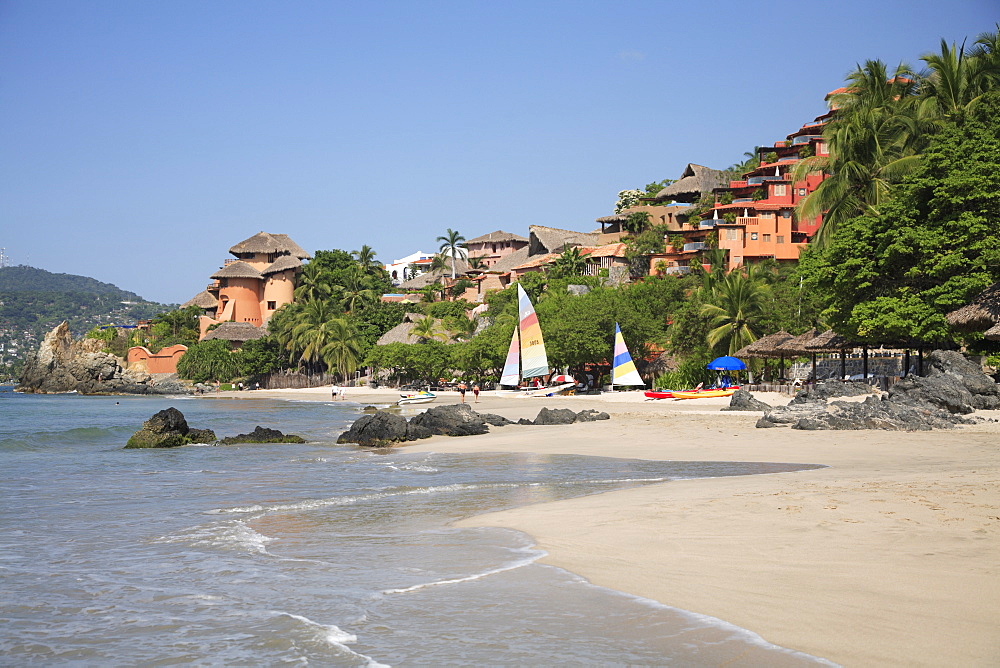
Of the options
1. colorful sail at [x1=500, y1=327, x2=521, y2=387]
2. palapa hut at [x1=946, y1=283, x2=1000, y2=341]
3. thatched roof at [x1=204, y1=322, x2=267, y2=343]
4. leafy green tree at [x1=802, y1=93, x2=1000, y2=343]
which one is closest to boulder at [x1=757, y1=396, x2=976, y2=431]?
palapa hut at [x1=946, y1=283, x2=1000, y2=341]

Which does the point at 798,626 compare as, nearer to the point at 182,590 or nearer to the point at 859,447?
the point at 182,590

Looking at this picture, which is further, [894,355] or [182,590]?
[894,355]

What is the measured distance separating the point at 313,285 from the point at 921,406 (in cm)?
7066

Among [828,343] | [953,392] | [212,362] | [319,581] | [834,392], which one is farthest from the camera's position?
[212,362]

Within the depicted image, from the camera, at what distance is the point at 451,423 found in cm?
2617

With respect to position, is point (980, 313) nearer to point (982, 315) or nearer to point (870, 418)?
point (982, 315)

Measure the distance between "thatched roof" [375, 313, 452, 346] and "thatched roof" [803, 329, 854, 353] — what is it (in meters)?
37.3

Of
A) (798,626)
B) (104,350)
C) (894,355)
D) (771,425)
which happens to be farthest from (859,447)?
(104,350)

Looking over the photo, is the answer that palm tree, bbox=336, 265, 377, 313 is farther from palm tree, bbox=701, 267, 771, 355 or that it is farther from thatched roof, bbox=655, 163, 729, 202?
palm tree, bbox=701, 267, 771, 355

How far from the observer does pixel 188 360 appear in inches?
3349

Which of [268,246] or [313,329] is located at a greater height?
[268,246]

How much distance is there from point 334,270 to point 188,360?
57.1ft

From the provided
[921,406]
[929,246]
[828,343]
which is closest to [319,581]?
[921,406]

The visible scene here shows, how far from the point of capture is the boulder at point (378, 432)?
24172mm
